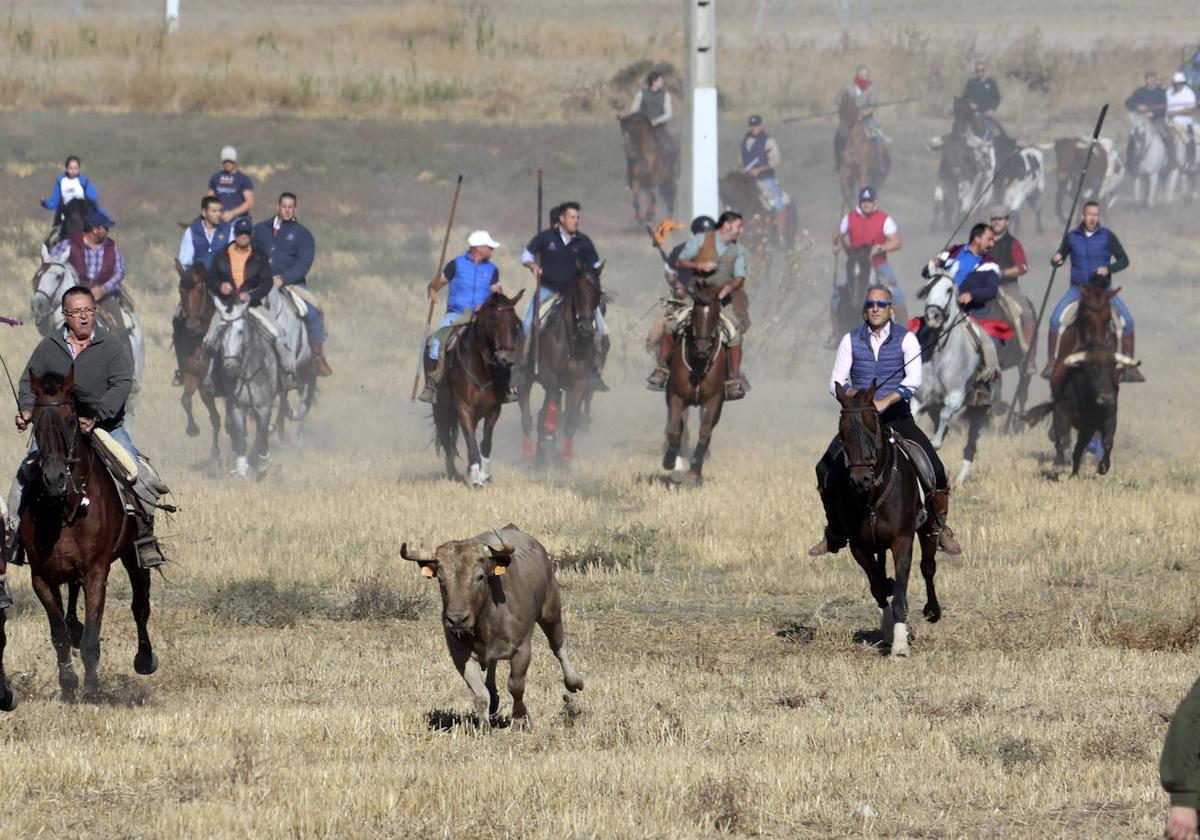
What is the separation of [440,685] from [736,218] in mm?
10352

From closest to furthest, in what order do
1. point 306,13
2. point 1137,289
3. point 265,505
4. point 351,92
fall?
point 265,505, point 1137,289, point 351,92, point 306,13

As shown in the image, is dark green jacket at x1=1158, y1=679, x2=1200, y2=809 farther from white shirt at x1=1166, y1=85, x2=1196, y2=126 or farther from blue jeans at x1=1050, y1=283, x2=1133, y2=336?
white shirt at x1=1166, y1=85, x2=1196, y2=126

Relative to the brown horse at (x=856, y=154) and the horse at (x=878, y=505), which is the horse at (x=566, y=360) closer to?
the horse at (x=878, y=505)

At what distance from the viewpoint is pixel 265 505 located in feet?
63.8

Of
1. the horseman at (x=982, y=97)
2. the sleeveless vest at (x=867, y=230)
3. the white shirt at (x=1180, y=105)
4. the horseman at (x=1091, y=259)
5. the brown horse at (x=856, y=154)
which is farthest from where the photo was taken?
the white shirt at (x=1180, y=105)

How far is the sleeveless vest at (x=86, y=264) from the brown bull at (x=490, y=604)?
12.0 m

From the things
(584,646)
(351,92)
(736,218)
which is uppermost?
(351,92)

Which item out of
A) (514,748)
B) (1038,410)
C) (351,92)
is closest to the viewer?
(514,748)

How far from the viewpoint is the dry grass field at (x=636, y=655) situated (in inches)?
355

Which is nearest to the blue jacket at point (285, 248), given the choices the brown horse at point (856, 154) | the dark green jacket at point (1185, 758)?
the dark green jacket at point (1185, 758)

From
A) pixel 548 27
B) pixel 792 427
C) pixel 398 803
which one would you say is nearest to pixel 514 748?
pixel 398 803

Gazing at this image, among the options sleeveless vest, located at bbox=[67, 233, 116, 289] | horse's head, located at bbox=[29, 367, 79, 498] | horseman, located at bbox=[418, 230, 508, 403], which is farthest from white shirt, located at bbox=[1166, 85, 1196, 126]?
horse's head, located at bbox=[29, 367, 79, 498]

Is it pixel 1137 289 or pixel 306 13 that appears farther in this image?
pixel 306 13

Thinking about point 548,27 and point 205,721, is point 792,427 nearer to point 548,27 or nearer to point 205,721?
point 205,721
